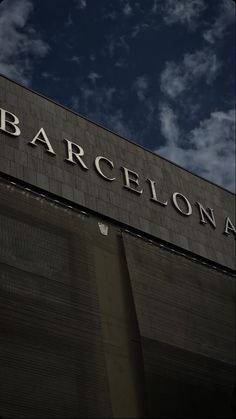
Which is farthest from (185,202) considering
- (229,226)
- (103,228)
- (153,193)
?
(103,228)

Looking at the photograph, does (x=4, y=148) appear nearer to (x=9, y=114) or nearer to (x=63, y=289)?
(x=9, y=114)

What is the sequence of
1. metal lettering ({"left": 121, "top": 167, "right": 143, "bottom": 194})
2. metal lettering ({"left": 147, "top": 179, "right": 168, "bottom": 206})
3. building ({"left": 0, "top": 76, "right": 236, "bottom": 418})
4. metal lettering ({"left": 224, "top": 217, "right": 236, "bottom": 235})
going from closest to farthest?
1. building ({"left": 0, "top": 76, "right": 236, "bottom": 418})
2. metal lettering ({"left": 121, "top": 167, "right": 143, "bottom": 194})
3. metal lettering ({"left": 147, "top": 179, "right": 168, "bottom": 206})
4. metal lettering ({"left": 224, "top": 217, "right": 236, "bottom": 235})

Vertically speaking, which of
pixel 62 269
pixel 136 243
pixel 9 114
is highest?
pixel 9 114

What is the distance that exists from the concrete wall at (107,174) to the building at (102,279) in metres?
0.06

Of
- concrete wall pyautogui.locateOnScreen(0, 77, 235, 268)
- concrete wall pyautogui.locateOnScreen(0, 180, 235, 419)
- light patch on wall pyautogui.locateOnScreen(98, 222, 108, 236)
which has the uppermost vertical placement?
concrete wall pyautogui.locateOnScreen(0, 77, 235, 268)

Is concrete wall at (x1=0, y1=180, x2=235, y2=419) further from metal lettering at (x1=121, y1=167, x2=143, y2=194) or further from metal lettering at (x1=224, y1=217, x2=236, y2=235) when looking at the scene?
metal lettering at (x1=224, y1=217, x2=236, y2=235)

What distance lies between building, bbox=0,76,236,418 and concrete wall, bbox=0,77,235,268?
59 mm

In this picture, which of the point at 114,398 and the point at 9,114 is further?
the point at 9,114

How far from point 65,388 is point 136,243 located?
27.5ft

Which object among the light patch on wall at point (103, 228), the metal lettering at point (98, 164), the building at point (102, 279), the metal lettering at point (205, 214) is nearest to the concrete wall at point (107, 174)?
the building at point (102, 279)

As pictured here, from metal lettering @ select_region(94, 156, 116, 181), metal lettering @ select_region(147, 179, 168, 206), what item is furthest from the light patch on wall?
metal lettering @ select_region(147, 179, 168, 206)

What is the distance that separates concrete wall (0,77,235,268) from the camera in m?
28.6

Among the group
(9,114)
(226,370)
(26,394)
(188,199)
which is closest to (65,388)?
(26,394)

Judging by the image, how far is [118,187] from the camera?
3112 centimetres
